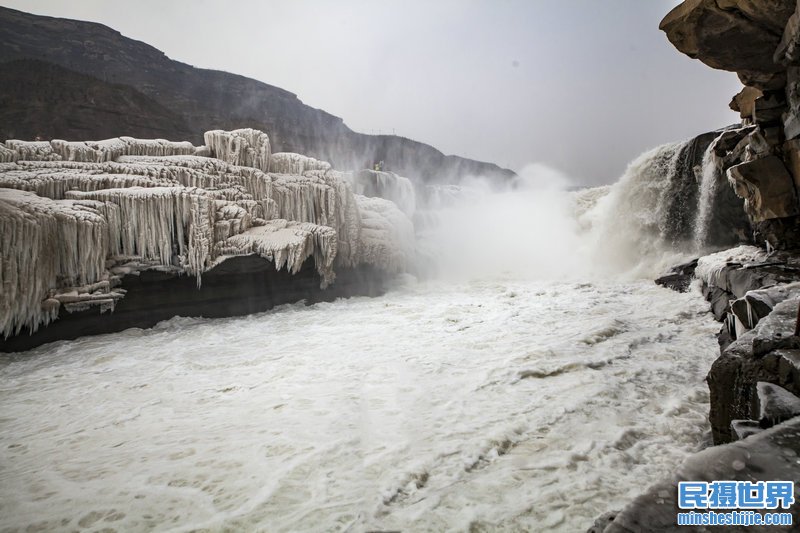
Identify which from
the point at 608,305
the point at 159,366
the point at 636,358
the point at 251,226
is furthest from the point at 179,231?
the point at 608,305

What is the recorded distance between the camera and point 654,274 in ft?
33.0

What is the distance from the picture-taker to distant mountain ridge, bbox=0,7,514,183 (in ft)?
57.1

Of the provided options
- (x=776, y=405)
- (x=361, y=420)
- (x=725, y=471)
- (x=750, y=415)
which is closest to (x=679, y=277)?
(x=750, y=415)

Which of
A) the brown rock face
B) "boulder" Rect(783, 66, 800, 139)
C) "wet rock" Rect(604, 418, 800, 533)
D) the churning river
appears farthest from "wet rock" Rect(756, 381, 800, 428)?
"boulder" Rect(783, 66, 800, 139)

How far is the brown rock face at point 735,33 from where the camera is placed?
371cm

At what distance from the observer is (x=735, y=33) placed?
4.01 m

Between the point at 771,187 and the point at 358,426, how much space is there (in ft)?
18.9

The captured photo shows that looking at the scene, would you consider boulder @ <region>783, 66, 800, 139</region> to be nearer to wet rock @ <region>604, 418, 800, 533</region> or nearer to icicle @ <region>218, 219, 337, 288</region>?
wet rock @ <region>604, 418, 800, 533</region>

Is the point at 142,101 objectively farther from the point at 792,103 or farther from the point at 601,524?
the point at 601,524

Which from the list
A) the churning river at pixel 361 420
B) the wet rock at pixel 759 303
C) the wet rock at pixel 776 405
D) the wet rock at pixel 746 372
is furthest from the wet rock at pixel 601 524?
the wet rock at pixel 759 303

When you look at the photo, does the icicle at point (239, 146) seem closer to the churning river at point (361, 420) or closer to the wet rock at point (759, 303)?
the churning river at point (361, 420)

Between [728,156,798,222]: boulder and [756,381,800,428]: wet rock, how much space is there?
4.44 metres

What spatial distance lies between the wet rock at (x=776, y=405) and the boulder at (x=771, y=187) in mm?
4440

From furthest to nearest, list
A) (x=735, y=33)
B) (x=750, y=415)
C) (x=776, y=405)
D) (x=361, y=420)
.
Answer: (x=735, y=33), (x=361, y=420), (x=750, y=415), (x=776, y=405)
